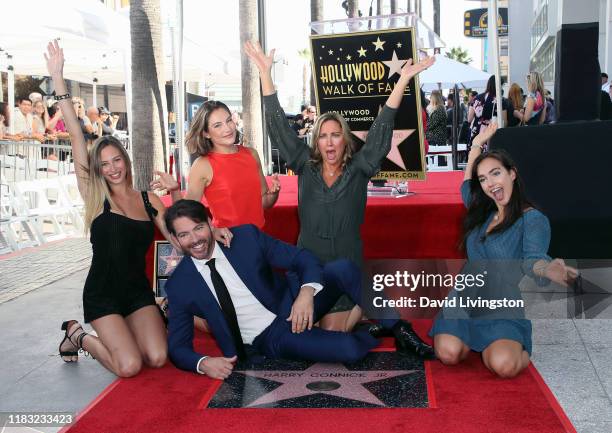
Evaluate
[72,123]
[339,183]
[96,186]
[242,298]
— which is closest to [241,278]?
[242,298]

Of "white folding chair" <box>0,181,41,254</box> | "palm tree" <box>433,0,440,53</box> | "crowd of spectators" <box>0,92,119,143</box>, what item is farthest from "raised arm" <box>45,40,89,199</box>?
"palm tree" <box>433,0,440,53</box>

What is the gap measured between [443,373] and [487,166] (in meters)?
1.19

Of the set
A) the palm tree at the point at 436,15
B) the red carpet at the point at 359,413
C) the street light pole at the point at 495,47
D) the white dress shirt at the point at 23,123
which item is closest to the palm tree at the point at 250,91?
the white dress shirt at the point at 23,123

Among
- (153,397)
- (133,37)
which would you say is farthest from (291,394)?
(133,37)

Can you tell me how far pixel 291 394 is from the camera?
370 centimetres

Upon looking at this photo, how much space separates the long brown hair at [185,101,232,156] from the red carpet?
4.95 ft

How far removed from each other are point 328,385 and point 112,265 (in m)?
1.49

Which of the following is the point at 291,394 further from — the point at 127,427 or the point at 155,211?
the point at 155,211

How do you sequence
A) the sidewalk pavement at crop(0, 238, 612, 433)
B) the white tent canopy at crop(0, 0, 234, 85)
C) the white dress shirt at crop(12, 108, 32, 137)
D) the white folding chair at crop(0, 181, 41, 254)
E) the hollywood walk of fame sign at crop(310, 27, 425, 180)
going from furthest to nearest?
the white dress shirt at crop(12, 108, 32, 137) → the white tent canopy at crop(0, 0, 234, 85) → the white folding chair at crop(0, 181, 41, 254) → the hollywood walk of fame sign at crop(310, 27, 425, 180) → the sidewalk pavement at crop(0, 238, 612, 433)

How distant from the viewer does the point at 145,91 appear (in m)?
9.90

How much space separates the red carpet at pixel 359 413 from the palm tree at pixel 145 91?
21.1 feet

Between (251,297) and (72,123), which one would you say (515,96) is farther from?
(72,123)

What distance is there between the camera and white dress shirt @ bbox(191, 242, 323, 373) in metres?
4.00

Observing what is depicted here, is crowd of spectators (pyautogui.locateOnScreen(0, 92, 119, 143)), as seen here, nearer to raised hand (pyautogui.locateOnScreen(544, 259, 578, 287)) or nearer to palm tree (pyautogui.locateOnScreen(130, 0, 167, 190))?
palm tree (pyautogui.locateOnScreen(130, 0, 167, 190))
